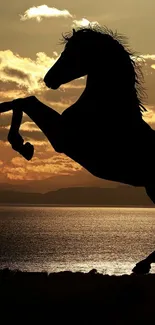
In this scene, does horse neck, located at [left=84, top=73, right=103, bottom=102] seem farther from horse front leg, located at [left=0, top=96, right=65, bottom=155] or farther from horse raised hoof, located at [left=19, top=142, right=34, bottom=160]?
horse raised hoof, located at [left=19, top=142, right=34, bottom=160]

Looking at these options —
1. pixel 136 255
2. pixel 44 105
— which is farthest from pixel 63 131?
pixel 136 255

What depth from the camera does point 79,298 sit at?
9.03 metres

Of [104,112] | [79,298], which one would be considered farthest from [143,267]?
[104,112]

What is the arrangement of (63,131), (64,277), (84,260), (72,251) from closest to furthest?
(63,131)
(64,277)
(84,260)
(72,251)

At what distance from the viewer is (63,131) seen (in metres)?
8.97

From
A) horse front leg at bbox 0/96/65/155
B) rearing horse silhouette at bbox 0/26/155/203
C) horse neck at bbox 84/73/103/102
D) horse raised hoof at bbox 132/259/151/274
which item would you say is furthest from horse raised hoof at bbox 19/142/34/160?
horse raised hoof at bbox 132/259/151/274

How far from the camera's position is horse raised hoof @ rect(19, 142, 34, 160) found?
9500 mm

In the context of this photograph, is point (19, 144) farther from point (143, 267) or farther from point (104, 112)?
point (143, 267)

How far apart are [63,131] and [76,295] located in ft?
8.24

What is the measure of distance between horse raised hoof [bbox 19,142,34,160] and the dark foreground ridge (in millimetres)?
2118

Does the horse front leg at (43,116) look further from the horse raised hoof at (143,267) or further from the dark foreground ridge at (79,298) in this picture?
the horse raised hoof at (143,267)

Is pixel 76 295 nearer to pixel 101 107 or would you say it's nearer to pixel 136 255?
pixel 101 107

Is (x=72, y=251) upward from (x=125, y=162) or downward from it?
downward

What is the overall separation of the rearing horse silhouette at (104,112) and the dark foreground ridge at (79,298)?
156 centimetres
